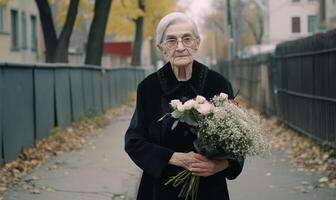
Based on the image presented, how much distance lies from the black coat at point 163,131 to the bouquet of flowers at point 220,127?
0.65 ft

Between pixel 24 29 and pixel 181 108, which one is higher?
pixel 24 29

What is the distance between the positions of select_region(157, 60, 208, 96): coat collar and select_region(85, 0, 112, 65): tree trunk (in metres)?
16.9

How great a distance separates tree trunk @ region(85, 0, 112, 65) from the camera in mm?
20438

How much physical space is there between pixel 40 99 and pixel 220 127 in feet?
29.6

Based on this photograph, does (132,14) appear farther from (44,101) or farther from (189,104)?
(189,104)

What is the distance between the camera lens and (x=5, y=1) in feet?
60.2

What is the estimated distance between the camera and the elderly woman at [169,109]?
3.54 metres

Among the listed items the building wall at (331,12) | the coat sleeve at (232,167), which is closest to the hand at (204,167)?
the coat sleeve at (232,167)

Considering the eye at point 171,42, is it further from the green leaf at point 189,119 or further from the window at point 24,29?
the window at point 24,29

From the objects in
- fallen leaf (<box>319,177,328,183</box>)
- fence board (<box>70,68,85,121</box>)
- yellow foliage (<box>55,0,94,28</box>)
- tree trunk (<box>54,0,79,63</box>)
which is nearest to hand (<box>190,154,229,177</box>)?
fallen leaf (<box>319,177,328,183</box>)

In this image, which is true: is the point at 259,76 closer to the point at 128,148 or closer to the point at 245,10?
the point at 128,148

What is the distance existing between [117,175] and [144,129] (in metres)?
5.56

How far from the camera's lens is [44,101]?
1236 cm

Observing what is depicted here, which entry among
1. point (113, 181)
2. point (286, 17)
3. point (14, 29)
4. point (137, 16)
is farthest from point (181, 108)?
point (286, 17)
